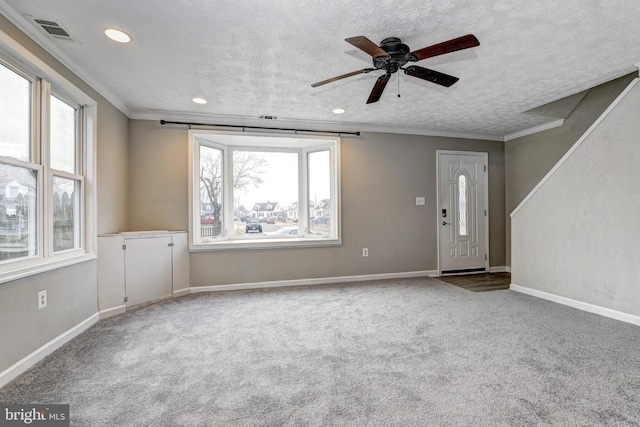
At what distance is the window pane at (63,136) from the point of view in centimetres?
271

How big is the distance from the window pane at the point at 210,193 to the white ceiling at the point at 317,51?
26.1 inches

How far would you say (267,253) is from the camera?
4.51m

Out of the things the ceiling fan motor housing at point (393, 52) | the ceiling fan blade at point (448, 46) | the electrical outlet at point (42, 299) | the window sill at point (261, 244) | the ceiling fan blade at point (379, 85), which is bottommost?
the electrical outlet at point (42, 299)

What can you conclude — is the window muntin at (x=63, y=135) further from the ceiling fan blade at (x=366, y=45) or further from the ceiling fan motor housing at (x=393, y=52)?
the ceiling fan motor housing at (x=393, y=52)

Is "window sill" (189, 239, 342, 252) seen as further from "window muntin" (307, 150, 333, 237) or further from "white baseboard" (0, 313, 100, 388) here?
"white baseboard" (0, 313, 100, 388)

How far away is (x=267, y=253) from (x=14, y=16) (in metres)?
3.36

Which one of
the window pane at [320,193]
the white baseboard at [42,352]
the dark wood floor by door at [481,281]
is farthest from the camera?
the window pane at [320,193]

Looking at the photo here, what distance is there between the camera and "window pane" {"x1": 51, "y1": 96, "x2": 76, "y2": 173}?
2.71 metres

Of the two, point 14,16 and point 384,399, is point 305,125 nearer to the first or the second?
point 14,16

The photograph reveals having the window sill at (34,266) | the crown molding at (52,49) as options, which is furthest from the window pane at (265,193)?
the window sill at (34,266)

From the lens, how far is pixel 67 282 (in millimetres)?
2693

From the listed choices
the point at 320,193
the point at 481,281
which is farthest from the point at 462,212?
the point at 320,193

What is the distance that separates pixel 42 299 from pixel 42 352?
0.40m

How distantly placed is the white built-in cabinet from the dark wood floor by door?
3923 mm
